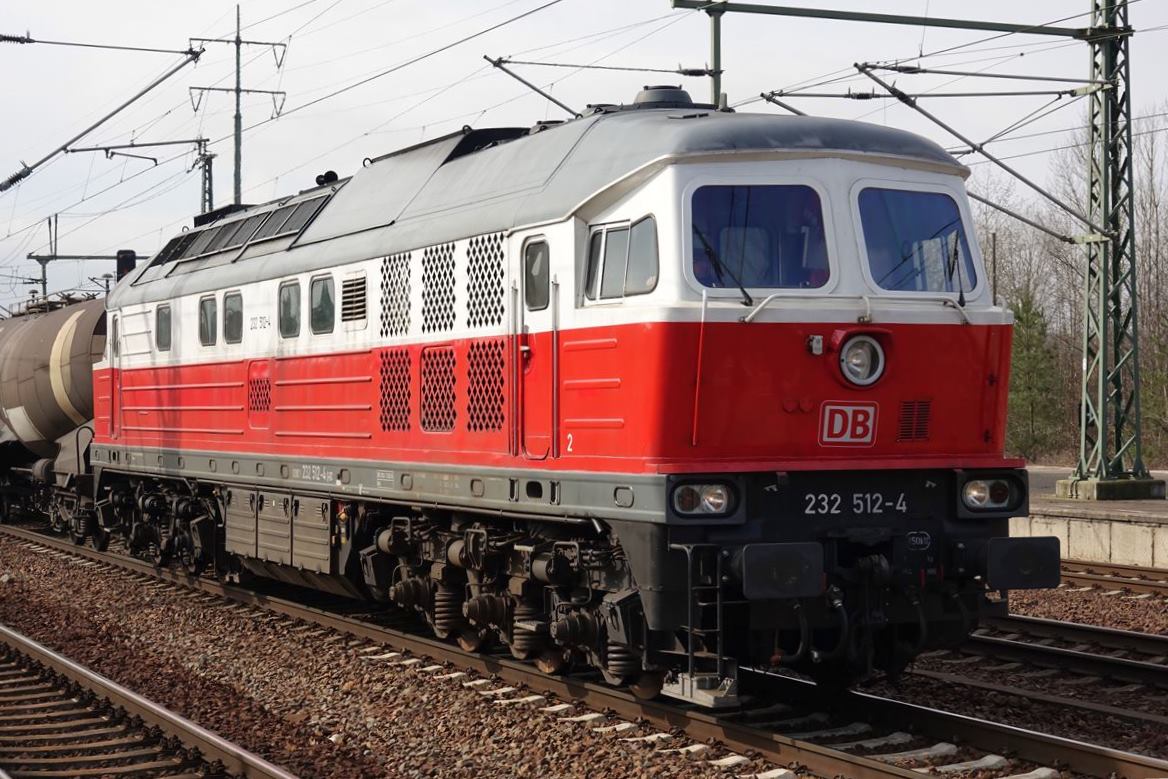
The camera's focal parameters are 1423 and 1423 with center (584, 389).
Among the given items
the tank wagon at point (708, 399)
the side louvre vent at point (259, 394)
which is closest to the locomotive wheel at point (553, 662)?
the tank wagon at point (708, 399)

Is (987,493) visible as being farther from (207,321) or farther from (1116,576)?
(207,321)

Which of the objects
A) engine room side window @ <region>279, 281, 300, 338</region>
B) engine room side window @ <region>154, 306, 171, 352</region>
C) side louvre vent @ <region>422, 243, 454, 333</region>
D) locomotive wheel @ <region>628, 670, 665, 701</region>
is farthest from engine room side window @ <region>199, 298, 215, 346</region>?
locomotive wheel @ <region>628, 670, 665, 701</region>

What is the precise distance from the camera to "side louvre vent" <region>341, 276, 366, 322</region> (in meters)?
12.2

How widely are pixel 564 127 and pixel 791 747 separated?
15.7ft

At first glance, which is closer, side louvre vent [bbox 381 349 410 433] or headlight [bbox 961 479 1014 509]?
headlight [bbox 961 479 1014 509]

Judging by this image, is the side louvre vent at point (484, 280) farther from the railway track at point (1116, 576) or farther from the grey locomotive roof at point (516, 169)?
the railway track at point (1116, 576)

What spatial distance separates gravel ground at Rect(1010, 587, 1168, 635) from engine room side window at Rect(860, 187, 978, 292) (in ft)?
18.2

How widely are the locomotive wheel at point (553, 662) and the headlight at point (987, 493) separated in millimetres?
3157

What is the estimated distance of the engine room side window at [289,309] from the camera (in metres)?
13.4

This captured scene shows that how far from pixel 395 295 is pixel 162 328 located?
21.3 feet

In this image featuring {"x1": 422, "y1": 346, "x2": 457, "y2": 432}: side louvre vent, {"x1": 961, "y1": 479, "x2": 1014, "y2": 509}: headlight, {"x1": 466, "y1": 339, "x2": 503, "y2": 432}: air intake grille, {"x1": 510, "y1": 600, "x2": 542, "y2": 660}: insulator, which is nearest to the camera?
{"x1": 961, "y1": 479, "x2": 1014, "y2": 509}: headlight

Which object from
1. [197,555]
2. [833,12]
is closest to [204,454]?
[197,555]

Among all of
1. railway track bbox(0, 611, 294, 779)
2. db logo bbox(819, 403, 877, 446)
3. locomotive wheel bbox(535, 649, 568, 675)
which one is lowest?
railway track bbox(0, 611, 294, 779)

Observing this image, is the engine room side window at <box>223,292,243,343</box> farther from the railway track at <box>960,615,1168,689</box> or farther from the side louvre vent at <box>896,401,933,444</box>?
the side louvre vent at <box>896,401,933,444</box>
